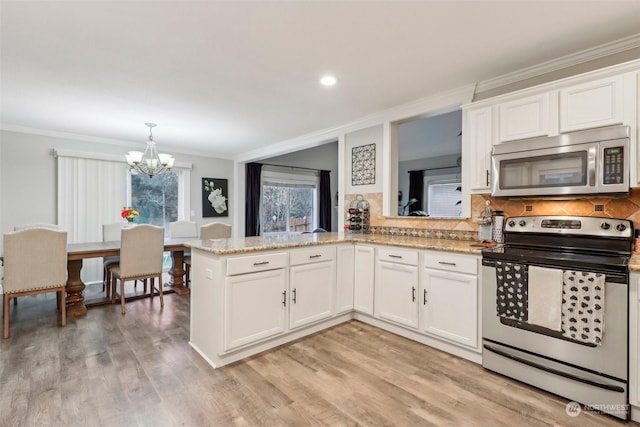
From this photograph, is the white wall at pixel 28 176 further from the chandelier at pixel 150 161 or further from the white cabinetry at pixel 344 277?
the white cabinetry at pixel 344 277

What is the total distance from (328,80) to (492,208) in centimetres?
187

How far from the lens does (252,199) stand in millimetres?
6578

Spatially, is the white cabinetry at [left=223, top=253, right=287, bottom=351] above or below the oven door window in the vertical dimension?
below

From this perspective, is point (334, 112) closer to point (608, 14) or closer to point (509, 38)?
point (509, 38)

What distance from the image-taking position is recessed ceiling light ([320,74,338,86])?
108 inches

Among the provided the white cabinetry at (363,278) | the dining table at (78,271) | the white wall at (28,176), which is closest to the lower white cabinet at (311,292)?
the white cabinetry at (363,278)

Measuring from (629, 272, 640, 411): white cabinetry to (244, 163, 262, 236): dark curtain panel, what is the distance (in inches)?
228

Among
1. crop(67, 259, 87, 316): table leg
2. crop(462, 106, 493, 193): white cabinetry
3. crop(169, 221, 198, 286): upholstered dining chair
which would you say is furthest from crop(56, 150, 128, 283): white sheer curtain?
crop(462, 106, 493, 193): white cabinetry

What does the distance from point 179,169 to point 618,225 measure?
618 cm

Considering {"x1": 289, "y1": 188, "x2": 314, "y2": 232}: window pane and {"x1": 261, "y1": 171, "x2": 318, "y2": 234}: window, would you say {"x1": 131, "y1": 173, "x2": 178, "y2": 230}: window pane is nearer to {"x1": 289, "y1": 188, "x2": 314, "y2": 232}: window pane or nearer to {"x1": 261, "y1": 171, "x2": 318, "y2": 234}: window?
{"x1": 261, "y1": 171, "x2": 318, "y2": 234}: window

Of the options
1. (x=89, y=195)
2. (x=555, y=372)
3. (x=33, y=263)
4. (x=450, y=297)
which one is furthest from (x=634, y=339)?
(x=89, y=195)

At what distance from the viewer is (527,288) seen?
6.48 ft

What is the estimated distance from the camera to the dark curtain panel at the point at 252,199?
6.55 m

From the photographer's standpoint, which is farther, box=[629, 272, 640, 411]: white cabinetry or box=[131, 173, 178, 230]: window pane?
box=[131, 173, 178, 230]: window pane
